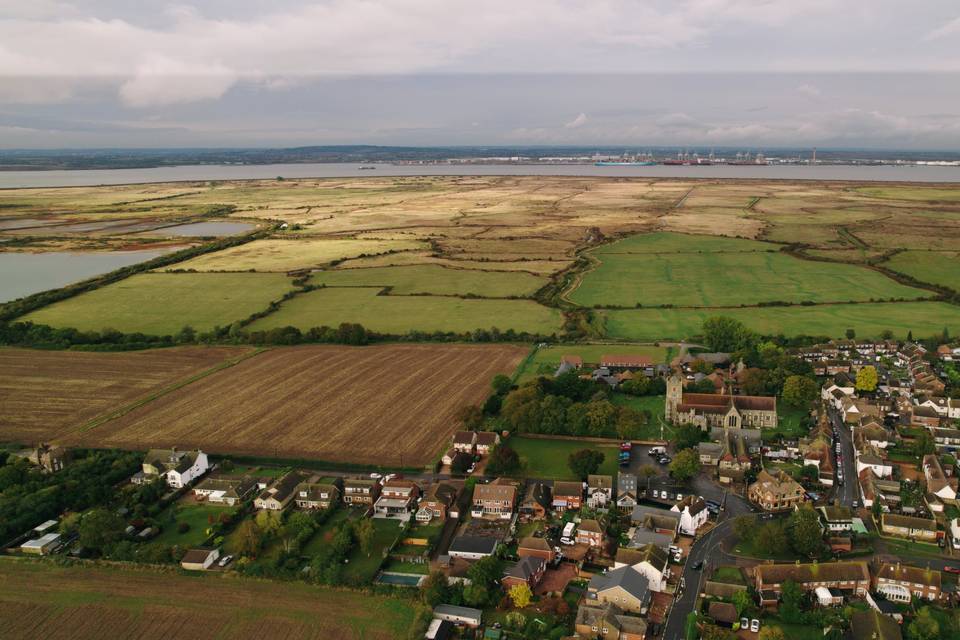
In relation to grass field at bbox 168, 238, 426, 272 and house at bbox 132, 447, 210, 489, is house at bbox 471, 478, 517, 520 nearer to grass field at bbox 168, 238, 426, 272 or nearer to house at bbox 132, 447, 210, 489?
house at bbox 132, 447, 210, 489

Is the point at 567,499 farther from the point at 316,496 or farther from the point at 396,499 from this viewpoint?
the point at 316,496

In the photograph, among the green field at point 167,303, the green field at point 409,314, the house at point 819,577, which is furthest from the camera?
the green field at point 167,303

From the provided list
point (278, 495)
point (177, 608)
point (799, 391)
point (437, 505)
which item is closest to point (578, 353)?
point (799, 391)

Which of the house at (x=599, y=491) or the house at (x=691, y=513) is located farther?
the house at (x=599, y=491)

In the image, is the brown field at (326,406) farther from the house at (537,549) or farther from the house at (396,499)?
the house at (537,549)

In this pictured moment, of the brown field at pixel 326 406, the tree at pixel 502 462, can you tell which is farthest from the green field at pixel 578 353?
the tree at pixel 502 462

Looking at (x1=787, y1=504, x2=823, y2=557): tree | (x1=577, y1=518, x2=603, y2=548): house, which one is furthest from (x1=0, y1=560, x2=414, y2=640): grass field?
(x1=787, y1=504, x2=823, y2=557): tree
